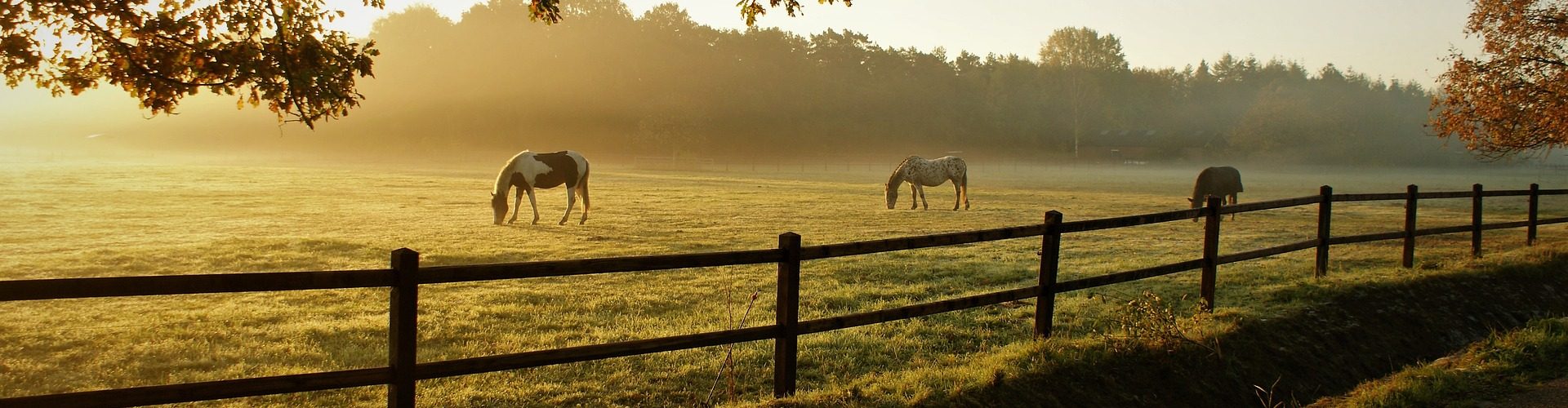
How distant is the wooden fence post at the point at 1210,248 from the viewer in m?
7.07

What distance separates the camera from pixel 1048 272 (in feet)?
19.2

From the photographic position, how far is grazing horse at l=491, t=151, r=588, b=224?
698 inches

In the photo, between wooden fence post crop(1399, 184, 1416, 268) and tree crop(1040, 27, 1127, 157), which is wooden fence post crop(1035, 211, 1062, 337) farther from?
tree crop(1040, 27, 1127, 157)

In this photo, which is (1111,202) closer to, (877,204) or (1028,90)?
(877,204)

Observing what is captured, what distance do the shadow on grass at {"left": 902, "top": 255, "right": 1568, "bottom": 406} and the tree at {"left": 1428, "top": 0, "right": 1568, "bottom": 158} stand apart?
5.66 meters

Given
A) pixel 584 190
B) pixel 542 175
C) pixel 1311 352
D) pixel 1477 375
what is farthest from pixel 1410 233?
pixel 542 175

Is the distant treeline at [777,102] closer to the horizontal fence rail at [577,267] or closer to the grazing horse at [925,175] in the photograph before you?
the grazing horse at [925,175]

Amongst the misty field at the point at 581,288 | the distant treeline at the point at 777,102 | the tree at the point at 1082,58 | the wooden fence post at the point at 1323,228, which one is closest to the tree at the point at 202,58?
the misty field at the point at 581,288

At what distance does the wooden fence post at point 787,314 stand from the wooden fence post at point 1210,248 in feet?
13.2

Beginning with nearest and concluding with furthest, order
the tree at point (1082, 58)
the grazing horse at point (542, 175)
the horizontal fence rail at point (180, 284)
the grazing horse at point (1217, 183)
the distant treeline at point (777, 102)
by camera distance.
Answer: the horizontal fence rail at point (180, 284)
the grazing horse at point (542, 175)
the grazing horse at point (1217, 183)
the distant treeline at point (777, 102)
the tree at point (1082, 58)

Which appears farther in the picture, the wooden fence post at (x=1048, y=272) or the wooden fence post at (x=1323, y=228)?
the wooden fence post at (x=1323, y=228)

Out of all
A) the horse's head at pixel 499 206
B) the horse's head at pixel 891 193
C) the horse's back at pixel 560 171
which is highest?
the horse's back at pixel 560 171

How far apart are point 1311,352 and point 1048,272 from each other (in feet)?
8.92

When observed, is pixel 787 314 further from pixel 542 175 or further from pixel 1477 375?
pixel 542 175
